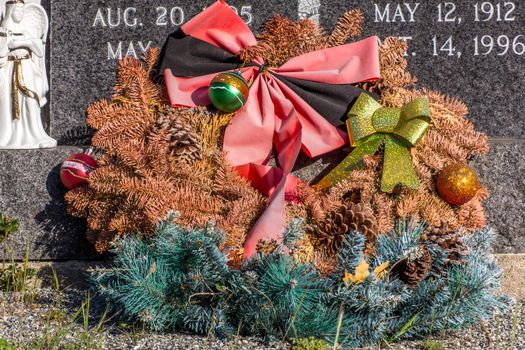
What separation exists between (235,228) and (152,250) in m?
0.34

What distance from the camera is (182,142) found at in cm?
289

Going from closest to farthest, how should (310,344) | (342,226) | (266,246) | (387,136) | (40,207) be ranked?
(310,344) → (266,246) → (342,226) → (387,136) → (40,207)

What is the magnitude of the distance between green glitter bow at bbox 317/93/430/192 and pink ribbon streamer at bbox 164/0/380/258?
110 millimetres

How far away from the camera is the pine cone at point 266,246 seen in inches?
96.6

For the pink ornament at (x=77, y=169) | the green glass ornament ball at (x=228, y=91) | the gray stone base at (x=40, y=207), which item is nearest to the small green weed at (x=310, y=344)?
the green glass ornament ball at (x=228, y=91)

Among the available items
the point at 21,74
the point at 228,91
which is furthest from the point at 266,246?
the point at 21,74

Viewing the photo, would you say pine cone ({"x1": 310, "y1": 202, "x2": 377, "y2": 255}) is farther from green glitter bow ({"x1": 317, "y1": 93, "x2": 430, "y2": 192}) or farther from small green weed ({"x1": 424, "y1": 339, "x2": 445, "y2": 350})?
small green weed ({"x1": 424, "y1": 339, "x2": 445, "y2": 350})

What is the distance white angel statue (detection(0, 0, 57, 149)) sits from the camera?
3.53 m

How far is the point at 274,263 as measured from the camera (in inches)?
93.7

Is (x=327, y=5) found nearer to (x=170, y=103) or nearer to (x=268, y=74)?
(x=268, y=74)

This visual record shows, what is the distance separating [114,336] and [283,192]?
0.85m

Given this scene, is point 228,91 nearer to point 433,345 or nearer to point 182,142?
point 182,142

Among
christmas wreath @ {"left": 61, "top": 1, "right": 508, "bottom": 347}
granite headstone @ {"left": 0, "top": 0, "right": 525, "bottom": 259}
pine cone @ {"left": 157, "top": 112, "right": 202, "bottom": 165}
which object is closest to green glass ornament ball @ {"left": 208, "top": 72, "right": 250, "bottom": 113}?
christmas wreath @ {"left": 61, "top": 1, "right": 508, "bottom": 347}

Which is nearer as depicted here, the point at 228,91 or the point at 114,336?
the point at 114,336
